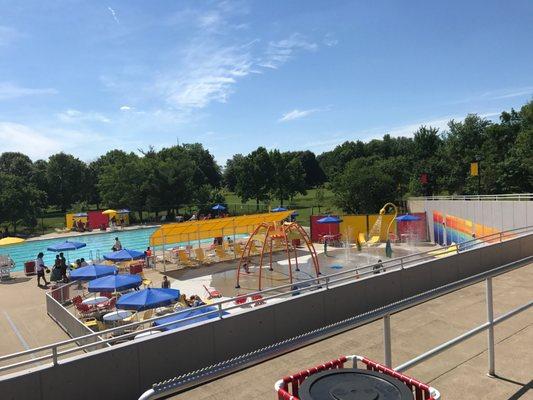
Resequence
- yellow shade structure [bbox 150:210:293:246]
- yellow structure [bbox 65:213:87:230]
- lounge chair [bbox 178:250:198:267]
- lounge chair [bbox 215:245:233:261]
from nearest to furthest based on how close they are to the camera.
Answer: yellow shade structure [bbox 150:210:293:246]
lounge chair [bbox 178:250:198:267]
lounge chair [bbox 215:245:233:261]
yellow structure [bbox 65:213:87:230]

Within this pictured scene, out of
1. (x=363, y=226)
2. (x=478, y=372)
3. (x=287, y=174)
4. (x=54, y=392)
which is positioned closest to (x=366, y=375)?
(x=478, y=372)

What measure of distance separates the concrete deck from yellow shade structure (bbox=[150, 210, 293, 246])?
1740 centimetres

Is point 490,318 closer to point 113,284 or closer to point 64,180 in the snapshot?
point 113,284

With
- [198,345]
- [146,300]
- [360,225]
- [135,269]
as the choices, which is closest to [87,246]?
[135,269]

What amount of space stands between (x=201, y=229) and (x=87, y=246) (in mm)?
16319

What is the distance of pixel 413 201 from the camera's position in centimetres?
3747

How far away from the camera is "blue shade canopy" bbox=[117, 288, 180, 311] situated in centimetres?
1254

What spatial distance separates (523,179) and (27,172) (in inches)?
3156

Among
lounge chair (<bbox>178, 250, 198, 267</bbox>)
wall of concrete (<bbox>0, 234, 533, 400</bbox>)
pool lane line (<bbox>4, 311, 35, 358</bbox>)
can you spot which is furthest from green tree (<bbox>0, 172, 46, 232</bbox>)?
wall of concrete (<bbox>0, 234, 533, 400</bbox>)

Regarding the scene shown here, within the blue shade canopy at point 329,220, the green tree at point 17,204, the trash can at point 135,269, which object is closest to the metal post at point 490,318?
the trash can at point 135,269

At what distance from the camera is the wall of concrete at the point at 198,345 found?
5.79 metres

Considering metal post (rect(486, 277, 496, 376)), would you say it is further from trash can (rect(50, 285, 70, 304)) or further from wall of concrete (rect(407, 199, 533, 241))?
wall of concrete (rect(407, 199, 533, 241))

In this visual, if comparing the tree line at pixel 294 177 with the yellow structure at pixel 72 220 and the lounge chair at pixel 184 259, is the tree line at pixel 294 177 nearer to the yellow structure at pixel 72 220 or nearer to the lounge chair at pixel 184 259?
the yellow structure at pixel 72 220

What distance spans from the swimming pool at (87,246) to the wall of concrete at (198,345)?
1071 inches
